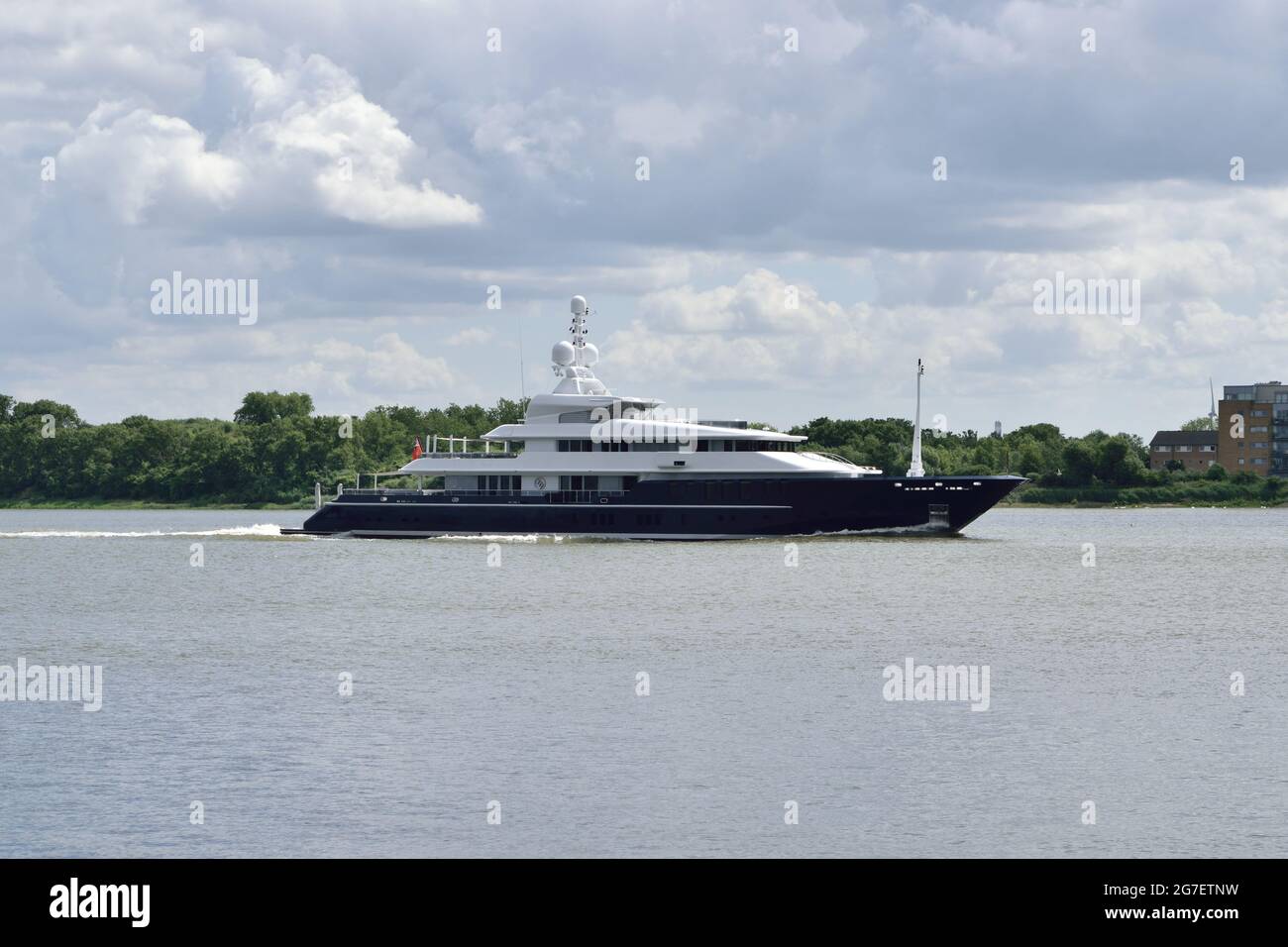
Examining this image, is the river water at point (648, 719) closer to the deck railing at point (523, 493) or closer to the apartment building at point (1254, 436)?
the deck railing at point (523, 493)

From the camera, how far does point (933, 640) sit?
39906 millimetres

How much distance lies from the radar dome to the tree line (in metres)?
57.0

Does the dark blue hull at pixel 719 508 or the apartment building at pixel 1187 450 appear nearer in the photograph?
the dark blue hull at pixel 719 508

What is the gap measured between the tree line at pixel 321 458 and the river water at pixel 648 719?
84.5 meters

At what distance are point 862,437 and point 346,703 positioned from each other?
126 meters

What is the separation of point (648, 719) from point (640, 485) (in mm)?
45860

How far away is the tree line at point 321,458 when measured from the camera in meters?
151

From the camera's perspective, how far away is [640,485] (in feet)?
244

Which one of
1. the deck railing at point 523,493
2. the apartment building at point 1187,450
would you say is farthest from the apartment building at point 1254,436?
the deck railing at point 523,493

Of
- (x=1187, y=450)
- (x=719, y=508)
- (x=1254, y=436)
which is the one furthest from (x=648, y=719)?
(x=1187, y=450)
